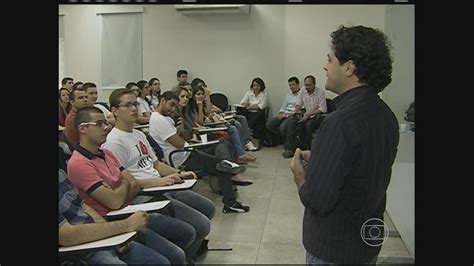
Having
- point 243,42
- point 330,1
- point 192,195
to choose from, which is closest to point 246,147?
point 192,195

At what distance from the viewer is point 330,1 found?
1.22m

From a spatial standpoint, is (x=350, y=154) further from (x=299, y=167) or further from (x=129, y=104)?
(x=129, y=104)

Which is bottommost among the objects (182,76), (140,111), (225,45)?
(140,111)

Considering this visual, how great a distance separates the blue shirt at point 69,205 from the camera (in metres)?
1.23

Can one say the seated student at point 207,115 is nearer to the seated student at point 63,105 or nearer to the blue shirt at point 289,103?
the blue shirt at point 289,103

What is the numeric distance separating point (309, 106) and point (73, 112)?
2.35ft

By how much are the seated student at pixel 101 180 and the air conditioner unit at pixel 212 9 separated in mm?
413

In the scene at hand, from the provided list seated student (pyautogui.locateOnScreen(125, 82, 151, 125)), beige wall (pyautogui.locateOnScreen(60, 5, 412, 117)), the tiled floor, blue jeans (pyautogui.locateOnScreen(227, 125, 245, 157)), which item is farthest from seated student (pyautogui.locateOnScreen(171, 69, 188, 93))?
the tiled floor

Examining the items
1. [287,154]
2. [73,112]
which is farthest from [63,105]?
[287,154]

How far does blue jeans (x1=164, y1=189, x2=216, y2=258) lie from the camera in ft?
4.71

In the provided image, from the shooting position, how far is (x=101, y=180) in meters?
1.35

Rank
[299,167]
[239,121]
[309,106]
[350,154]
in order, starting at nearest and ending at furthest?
1. [350,154]
2. [299,167]
3. [309,106]
4. [239,121]

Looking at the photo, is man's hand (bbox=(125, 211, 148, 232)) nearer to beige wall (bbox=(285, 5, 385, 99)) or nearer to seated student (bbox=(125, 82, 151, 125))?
seated student (bbox=(125, 82, 151, 125))
